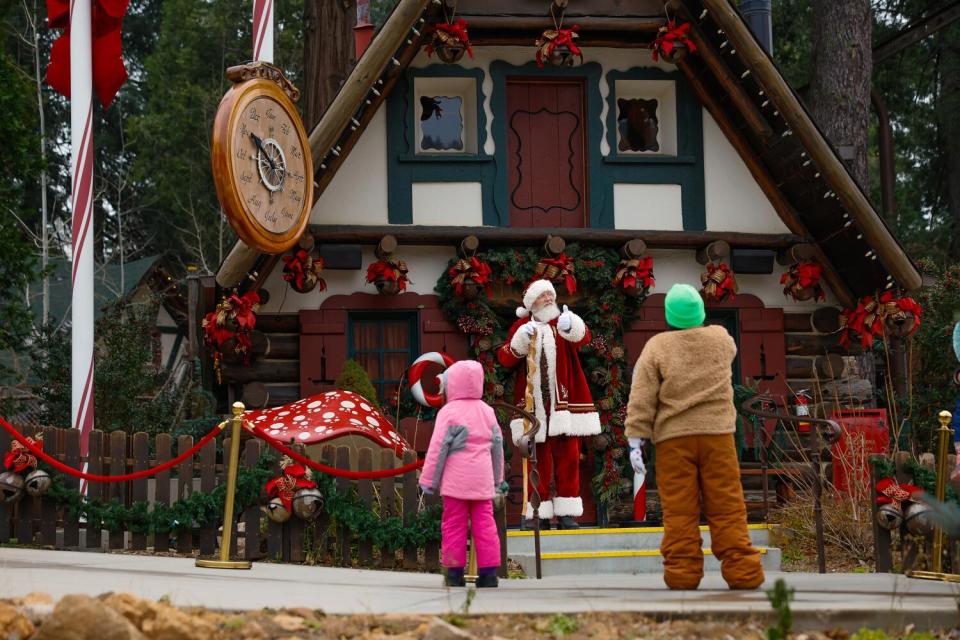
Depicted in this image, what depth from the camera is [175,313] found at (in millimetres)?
31234

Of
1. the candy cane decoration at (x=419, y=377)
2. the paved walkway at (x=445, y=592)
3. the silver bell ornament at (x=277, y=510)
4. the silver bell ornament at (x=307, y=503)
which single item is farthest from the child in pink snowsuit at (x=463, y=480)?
the candy cane decoration at (x=419, y=377)

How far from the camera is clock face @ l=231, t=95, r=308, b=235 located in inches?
420

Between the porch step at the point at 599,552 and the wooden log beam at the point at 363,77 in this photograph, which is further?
the wooden log beam at the point at 363,77

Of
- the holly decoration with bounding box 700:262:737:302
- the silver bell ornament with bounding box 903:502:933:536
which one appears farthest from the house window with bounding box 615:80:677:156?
the silver bell ornament with bounding box 903:502:933:536

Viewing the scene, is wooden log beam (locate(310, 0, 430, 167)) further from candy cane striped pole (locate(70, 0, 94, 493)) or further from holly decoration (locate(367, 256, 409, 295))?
candy cane striped pole (locate(70, 0, 94, 493))

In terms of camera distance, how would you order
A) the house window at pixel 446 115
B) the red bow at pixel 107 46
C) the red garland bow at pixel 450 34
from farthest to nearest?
1. the house window at pixel 446 115
2. the red garland bow at pixel 450 34
3. the red bow at pixel 107 46

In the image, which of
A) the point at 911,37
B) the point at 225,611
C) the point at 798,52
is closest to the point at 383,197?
the point at 225,611

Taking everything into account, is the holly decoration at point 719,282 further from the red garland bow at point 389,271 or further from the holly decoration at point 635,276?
the red garland bow at point 389,271

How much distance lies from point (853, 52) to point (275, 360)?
9839mm

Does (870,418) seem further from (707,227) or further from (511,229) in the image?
(511,229)

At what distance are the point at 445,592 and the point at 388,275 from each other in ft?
18.8

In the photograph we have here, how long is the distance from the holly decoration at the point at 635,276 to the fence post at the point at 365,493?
4.00 m

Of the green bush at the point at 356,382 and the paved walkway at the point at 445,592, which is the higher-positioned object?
the green bush at the point at 356,382

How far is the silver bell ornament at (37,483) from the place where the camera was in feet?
35.0
